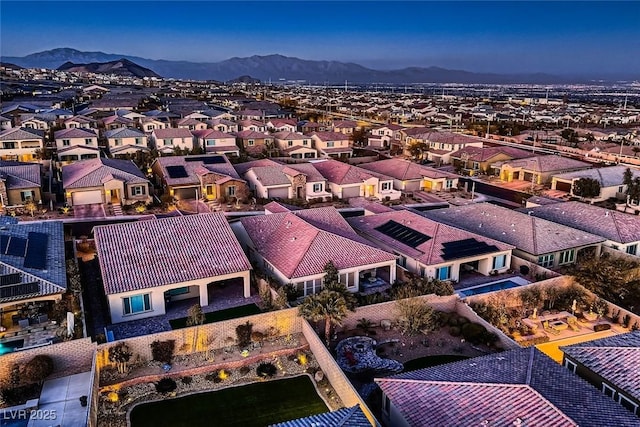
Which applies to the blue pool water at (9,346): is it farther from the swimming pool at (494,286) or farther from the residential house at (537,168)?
the residential house at (537,168)

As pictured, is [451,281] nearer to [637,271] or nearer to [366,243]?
[366,243]

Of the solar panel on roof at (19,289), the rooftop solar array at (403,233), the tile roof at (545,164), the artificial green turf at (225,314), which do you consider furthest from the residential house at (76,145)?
the tile roof at (545,164)

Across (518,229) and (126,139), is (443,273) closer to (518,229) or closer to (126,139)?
(518,229)

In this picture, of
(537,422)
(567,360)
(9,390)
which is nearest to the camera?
(537,422)

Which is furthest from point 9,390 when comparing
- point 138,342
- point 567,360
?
point 567,360

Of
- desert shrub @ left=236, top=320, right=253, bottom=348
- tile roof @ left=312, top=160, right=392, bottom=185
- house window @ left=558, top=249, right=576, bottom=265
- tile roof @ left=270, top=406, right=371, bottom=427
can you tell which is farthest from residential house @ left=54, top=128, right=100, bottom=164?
tile roof @ left=270, top=406, right=371, bottom=427

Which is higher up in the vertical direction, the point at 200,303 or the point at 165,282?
the point at 165,282
